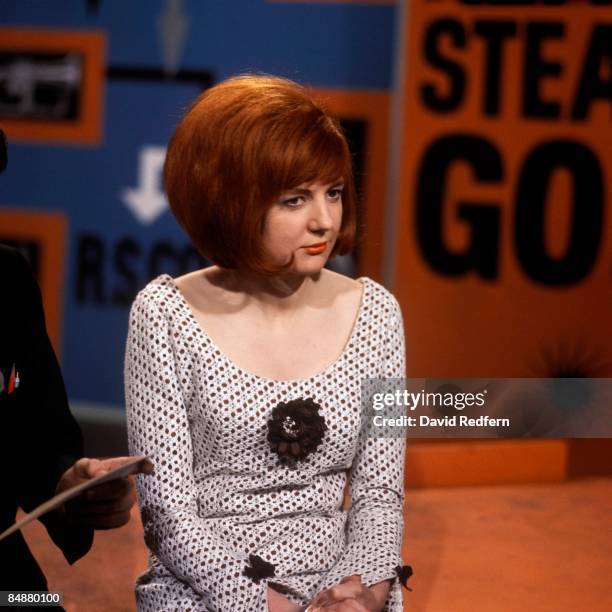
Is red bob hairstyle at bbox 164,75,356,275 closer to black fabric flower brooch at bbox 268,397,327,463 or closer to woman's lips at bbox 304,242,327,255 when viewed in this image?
woman's lips at bbox 304,242,327,255

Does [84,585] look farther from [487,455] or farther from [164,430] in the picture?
[487,455]

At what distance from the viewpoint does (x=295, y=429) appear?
151cm

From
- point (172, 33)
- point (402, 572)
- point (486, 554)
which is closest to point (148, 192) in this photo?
point (172, 33)

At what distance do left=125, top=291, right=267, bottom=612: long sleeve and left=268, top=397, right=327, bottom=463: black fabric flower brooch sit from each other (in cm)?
12

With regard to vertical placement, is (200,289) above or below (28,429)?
above

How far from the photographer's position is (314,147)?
146cm

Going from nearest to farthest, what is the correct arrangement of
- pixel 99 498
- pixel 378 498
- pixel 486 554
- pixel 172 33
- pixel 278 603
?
pixel 99 498 < pixel 278 603 < pixel 378 498 < pixel 486 554 < pixel 172 33

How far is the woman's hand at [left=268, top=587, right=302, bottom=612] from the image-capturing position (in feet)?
4.81

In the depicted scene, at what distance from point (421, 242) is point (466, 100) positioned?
0.41 m

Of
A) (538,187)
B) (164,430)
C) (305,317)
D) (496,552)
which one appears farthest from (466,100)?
(164,430)

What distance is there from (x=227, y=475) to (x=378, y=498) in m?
0.22

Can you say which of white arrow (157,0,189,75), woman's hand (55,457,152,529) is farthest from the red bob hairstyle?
white arrow (157,0,189,75)

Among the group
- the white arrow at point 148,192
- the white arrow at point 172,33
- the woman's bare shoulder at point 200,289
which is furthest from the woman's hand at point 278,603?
the white arrow at point 172,33

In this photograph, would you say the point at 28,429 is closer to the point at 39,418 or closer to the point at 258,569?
the point at 39,418
